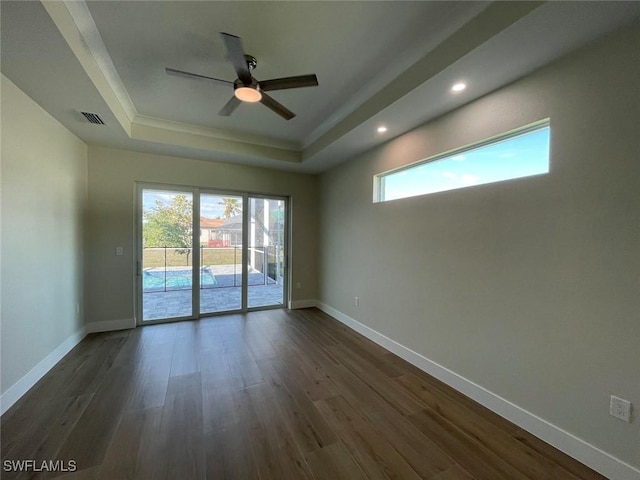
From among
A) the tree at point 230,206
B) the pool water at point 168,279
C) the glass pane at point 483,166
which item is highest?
→ the glass pane at point 483,166

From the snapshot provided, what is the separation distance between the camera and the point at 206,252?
14.0 ft

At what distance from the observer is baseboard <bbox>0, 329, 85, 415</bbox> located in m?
1.97

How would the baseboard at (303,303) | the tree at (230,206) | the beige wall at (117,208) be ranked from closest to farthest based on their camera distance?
the beige wall at (117,208) → the tree at (230,206) → the baseboard at (303,303)

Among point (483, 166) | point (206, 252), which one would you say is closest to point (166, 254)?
point (206, 252)

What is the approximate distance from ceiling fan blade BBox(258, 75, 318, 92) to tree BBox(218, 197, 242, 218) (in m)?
2.68

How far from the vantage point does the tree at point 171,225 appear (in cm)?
391

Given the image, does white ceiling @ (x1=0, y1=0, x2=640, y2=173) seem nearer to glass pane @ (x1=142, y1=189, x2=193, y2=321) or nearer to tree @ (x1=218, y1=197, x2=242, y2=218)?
glass pane @ (x1=142, y1=189, x2=193, y2=321)

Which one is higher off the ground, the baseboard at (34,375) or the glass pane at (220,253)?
the glass pane at (220,253)

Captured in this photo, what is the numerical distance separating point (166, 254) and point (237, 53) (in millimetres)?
3358

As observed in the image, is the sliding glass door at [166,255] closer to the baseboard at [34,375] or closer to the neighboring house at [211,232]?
the neighboring house at [211,232]

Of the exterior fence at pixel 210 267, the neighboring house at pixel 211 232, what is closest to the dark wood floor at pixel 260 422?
the exterior fence at pixel 210 267

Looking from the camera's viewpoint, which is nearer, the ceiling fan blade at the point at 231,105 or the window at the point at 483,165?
the window at the point at 483,165

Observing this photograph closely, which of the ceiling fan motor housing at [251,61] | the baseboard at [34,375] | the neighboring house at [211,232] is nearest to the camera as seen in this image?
the baseboard at [34,375]

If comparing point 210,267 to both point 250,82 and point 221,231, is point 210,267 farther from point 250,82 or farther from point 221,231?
point 250,82
